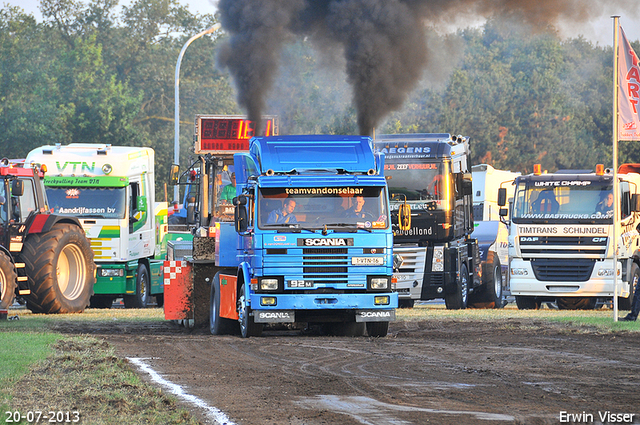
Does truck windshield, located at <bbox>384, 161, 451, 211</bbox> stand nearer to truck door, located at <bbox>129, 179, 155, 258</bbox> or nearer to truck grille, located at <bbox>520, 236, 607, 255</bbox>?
truck grille, located at <bbox>520, 236, 607, 255</bbox>

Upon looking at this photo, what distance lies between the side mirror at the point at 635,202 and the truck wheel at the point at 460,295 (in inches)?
161

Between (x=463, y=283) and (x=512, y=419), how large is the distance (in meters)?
16.0

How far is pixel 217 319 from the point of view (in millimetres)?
17250

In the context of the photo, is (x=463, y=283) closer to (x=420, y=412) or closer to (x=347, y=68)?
(x=347, y=68)

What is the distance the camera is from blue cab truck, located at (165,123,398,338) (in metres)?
15.0

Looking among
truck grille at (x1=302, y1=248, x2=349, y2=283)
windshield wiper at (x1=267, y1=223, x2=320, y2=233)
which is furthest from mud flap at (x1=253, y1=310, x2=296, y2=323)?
windshield wiper at (x1=267, y1=223, x2=320, y2=233)

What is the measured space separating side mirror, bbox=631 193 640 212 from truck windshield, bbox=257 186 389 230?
35.1ft

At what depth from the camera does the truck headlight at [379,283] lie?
599 inches

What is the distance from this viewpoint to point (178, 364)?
1221cm

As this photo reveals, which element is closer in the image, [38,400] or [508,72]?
[38,400]

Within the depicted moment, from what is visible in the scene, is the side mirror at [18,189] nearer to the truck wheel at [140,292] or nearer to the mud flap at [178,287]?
the mud flap at [178,287]

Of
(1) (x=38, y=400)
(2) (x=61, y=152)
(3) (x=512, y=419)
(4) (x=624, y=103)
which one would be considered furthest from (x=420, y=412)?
(2) (x=61, y=152)

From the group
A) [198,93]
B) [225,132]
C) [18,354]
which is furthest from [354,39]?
[198,93]

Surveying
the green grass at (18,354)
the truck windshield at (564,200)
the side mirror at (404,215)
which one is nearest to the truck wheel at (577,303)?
the truck windshield at (564,200)
